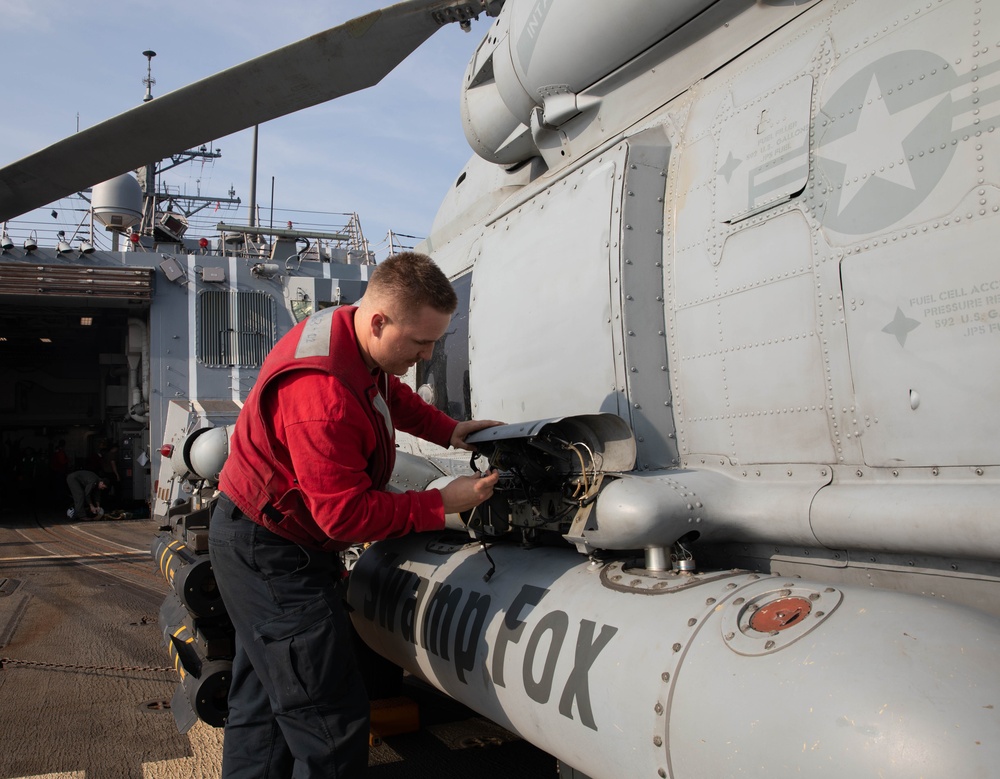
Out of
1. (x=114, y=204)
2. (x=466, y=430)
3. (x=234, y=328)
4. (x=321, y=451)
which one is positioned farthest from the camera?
(x=114, y=204)

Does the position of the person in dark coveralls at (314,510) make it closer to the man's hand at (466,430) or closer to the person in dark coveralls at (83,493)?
the man's hand at (466,430)

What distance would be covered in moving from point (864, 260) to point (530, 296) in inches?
62.1

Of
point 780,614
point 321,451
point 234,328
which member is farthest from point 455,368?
point 234,328

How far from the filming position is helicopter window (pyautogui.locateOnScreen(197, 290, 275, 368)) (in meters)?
19.1

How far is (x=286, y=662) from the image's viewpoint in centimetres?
242

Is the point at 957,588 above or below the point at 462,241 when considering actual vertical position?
below

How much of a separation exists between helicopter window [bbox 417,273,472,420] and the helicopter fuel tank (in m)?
1.32

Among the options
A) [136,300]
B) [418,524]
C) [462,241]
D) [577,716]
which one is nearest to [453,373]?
[462,241]

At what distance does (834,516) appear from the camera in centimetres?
229

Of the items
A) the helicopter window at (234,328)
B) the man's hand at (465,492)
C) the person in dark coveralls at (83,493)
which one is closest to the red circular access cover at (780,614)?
the man's hand at (465,492)

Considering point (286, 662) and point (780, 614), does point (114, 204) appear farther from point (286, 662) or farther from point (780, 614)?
point (780, 614)

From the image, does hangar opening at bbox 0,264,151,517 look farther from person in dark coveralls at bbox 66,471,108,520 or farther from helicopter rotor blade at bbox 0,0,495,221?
helicopter rotor blade at bbox 0,0,495,221

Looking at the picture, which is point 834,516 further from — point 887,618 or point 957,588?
point 887,618

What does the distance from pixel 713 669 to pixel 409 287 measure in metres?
1.47
